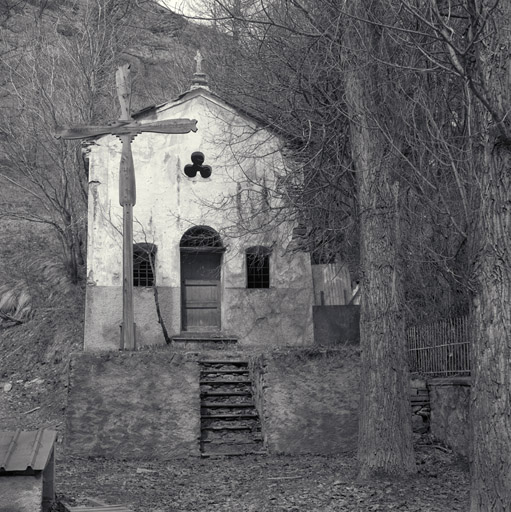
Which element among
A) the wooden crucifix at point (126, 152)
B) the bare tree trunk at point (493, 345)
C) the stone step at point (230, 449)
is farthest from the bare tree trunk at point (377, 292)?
the wooden crucifix at point (126, 152)

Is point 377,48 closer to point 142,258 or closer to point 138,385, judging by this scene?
point 138,385

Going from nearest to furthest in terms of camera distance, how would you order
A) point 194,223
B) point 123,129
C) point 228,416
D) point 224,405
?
point 228,416
point 224,405
point 123,129
point 194,223

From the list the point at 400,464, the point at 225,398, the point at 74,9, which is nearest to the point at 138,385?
→ the point at 225,398

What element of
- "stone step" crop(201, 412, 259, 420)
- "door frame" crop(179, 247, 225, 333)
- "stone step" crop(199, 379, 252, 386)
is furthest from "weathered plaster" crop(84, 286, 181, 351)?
"stone step" crop(201, 412, 259, 420)

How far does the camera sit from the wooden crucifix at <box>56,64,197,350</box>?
14766 mm

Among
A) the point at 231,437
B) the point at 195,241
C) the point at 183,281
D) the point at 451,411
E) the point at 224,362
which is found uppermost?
the point at 195,241

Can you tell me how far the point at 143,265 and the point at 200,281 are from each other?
1.42m

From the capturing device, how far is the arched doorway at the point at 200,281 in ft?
62.2

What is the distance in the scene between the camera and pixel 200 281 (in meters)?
19.2

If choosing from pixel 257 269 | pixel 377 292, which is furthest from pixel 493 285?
pixel 257 269

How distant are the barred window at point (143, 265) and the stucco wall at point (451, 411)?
8334 millimetres

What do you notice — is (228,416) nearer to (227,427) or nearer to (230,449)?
(227,427)

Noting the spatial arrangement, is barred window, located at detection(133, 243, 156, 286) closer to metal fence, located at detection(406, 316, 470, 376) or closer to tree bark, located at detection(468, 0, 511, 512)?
metal fence, located at detection(406, 316, 470, 376)

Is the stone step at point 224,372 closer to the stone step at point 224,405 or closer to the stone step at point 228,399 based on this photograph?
the stone step at point 228,399
